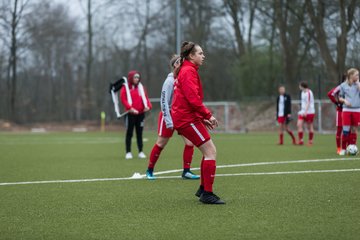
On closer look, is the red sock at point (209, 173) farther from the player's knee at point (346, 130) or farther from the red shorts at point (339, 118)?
the red shorts at point (339, 118)

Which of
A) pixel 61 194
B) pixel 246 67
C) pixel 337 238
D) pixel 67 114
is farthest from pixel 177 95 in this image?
pixel 67 114

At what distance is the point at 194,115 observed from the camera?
298 inches

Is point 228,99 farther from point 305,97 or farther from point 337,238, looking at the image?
point 337,238

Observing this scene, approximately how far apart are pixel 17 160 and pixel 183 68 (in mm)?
8888

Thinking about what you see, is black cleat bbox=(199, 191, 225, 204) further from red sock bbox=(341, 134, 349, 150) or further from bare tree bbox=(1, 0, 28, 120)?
bare tree bbox=(1, 0, 28, 120)

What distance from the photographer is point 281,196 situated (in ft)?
25.6

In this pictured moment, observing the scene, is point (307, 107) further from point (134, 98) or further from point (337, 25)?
point (337, 25)

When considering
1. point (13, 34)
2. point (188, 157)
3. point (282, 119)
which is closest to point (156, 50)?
point (13, 34)

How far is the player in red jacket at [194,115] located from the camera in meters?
7.41

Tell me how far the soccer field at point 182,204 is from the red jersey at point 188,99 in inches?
39.0

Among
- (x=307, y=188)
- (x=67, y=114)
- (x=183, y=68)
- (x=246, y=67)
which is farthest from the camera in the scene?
(x=67, y=114)

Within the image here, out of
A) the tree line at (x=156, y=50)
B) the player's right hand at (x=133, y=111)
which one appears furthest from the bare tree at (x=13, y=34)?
the player's right hand at (x=133, y=111)

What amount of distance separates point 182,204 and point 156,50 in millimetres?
43999

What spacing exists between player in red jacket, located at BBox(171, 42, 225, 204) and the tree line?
26.5 meters
